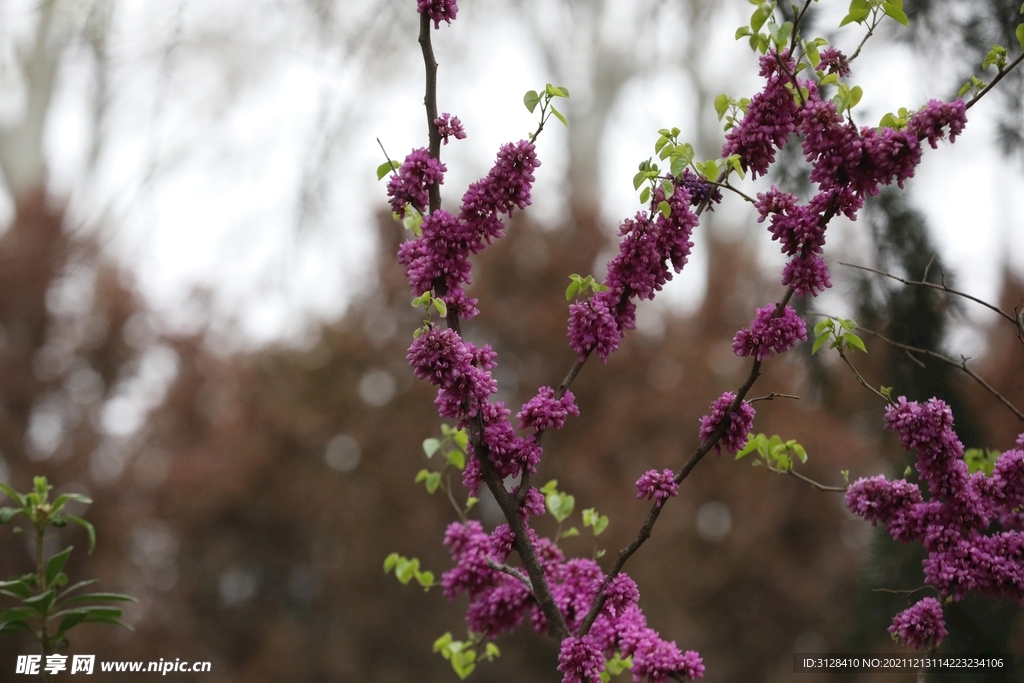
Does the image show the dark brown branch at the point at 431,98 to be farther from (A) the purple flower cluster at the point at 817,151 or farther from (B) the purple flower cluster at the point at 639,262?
(A) the purple flower cluster at the point at 817,151

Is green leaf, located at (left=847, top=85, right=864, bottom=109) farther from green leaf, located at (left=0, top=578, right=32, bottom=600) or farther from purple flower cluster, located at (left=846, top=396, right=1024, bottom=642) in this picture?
green leaf, located at (left=0, top=578, right=32, bottom=600)

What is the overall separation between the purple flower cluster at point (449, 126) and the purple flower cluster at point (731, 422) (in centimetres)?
54

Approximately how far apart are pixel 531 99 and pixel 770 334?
0.46 metres

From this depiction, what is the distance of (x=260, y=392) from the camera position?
730 centimetres

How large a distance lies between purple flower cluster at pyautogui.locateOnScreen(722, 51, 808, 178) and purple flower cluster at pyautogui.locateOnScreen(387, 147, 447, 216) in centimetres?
42

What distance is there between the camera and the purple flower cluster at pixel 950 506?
46.9 inches

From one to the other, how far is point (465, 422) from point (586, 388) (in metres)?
5.82

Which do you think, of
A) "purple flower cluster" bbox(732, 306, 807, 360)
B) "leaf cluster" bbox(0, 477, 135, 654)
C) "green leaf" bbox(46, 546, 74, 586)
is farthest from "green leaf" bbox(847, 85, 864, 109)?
"green leaf" bbox(46, 546, 74, 586)

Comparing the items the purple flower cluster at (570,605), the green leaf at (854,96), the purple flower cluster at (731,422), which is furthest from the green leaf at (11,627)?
the green leaf at (854,96)

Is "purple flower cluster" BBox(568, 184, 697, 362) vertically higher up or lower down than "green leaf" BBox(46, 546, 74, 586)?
higher up

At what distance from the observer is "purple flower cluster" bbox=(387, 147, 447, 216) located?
45.9 inches

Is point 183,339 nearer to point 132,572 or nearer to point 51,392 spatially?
point 51,392

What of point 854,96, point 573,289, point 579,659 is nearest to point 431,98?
point 573,289

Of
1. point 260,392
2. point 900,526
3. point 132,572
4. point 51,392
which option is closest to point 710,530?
point 260,392
